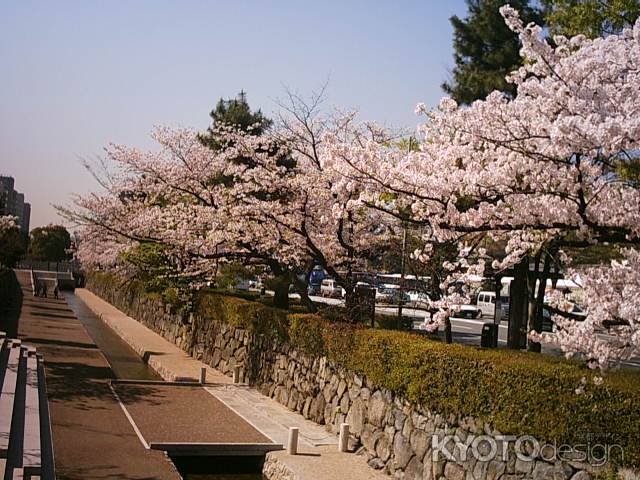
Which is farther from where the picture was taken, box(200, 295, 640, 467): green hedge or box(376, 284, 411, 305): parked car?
box(376, 284, 411, 305): parked car

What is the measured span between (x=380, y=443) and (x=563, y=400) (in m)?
3.21

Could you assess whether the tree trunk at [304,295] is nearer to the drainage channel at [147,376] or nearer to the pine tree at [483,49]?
the drainage channel at [147,376]

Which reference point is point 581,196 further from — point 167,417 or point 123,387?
point 123,387

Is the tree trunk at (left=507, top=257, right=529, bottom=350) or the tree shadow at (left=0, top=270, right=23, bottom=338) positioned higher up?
the tree trunk at (left=507, top=257, right=529, bottom=350)

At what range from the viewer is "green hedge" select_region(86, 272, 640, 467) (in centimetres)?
579

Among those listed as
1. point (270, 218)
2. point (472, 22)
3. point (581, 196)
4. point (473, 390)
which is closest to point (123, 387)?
point (270, 218)

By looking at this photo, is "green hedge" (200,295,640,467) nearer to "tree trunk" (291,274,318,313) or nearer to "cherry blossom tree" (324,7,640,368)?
"cherry blossom tree" (324,7,640,368)

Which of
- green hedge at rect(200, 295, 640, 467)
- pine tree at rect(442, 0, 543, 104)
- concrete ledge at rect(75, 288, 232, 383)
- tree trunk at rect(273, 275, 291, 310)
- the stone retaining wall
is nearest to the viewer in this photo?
green hedge at rect(200, 295, 640, 467)

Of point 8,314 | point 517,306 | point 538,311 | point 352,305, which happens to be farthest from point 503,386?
point 8,314

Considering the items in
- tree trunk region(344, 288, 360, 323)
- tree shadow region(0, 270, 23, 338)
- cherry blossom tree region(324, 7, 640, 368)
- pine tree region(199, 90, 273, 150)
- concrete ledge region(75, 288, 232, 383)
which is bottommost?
concrete ledge region(75, 288, 232, 383)

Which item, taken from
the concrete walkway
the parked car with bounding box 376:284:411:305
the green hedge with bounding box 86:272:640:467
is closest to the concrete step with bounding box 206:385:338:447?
the concrete walkway

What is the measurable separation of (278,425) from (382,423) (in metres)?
2.53

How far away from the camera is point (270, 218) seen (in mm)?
13062

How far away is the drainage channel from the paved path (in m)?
0.57
